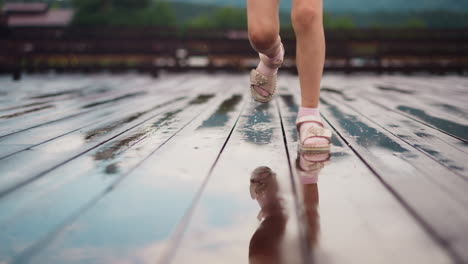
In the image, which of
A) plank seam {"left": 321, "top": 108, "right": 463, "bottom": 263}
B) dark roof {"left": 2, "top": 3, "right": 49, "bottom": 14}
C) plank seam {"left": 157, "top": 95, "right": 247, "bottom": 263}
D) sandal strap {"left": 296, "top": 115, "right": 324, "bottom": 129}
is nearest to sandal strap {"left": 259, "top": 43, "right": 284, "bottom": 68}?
sandal strap {"left": 296, "top": 115, "right": 324, "bottom": 129}

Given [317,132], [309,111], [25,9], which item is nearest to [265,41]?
[309,111]

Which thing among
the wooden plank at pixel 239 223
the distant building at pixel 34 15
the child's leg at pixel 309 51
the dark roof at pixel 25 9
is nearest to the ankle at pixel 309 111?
the child's leg at pixel 309 51

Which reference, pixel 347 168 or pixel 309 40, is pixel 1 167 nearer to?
pixel 347 168

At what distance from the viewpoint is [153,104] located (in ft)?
11.7

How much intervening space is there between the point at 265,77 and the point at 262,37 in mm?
400

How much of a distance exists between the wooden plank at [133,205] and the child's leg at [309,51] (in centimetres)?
41

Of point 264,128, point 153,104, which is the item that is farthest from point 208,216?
point 153,104

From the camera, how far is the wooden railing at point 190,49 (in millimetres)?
9094

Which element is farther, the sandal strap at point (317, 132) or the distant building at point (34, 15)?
the distant building at point (34, 15)

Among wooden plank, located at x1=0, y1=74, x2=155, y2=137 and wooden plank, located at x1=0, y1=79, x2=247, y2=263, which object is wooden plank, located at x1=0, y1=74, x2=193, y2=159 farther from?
wooden plank, located at x1=0, y1=79, x2=247, y2=263

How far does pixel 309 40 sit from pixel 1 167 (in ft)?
3.83

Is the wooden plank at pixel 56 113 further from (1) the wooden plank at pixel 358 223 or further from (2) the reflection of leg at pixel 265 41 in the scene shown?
(1) the wooden plank at pixel 358 223

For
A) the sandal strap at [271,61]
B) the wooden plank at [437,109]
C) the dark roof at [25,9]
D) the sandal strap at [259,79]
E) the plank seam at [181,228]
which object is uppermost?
the dark roof at [25,9]

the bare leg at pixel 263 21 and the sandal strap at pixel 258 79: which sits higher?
the bare leg at pixel 263 21
